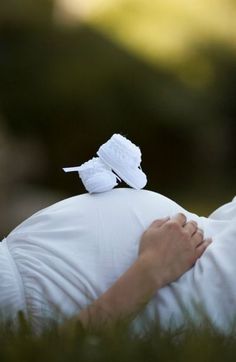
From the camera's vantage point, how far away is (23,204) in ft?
25.1

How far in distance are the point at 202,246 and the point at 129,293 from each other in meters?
0.26

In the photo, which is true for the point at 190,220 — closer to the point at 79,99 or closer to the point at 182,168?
the point at 79,99

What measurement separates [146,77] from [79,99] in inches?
22.1

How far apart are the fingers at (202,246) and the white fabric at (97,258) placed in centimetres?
1

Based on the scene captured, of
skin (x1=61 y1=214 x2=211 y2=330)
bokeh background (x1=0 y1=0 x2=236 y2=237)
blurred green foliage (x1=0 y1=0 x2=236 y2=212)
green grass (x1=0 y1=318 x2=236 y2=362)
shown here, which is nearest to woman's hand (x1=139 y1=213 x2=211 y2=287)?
skin (x1=61 y1=214 x2=211 y2=330)

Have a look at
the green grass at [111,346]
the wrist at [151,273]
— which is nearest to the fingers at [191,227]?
the wrist at [151,273]

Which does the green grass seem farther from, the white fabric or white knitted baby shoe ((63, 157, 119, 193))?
white knitted baby shoe ((63, 157, 119, 193))

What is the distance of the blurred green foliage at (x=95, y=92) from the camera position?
773 cm

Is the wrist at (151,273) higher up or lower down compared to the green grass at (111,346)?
lower down

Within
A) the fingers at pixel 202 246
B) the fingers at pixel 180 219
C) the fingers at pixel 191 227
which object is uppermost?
the fingers at pixel 180 219

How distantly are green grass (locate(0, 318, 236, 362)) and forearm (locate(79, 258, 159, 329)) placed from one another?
0.33 m

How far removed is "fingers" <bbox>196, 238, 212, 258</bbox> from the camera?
6.93ft

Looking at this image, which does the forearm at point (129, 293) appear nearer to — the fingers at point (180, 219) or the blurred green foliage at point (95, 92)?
the fingers at point (180, 219)

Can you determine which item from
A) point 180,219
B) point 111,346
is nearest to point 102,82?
point 180,219
